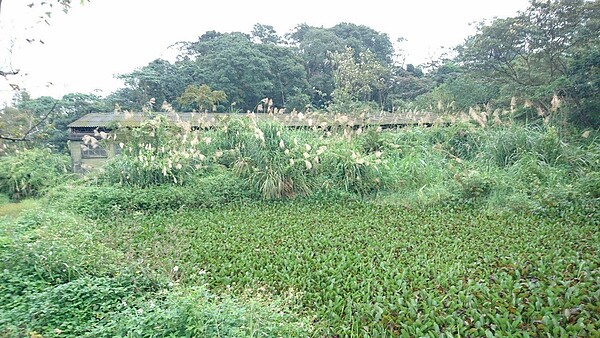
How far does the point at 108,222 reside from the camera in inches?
197

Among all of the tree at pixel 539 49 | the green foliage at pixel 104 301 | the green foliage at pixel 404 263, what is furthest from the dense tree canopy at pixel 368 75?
the green foliage at pixel 404 263

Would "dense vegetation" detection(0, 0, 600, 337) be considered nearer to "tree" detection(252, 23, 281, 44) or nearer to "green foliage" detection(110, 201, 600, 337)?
"green foliage" detection(110, 201, 600, 337)

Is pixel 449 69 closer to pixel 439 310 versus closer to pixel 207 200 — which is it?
pixel 207 200

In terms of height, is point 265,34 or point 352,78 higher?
point 265,34

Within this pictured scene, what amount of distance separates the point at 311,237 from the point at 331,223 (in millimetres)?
626

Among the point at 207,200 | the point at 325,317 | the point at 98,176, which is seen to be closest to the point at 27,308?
the point at 325,317

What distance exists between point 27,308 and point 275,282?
162cm

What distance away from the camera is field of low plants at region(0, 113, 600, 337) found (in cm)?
239

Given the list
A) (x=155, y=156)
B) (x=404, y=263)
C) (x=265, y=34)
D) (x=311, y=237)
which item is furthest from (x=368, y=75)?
(x=404, y=263)

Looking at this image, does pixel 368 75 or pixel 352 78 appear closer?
Answer: pixel 352 78

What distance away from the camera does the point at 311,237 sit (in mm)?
4168

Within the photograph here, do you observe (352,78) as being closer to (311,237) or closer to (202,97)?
(202,97)

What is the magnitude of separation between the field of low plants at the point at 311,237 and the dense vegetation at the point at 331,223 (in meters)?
0.02

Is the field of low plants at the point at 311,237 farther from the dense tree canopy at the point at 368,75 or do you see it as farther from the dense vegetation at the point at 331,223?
the dense tree canopy at the point at 368,75
